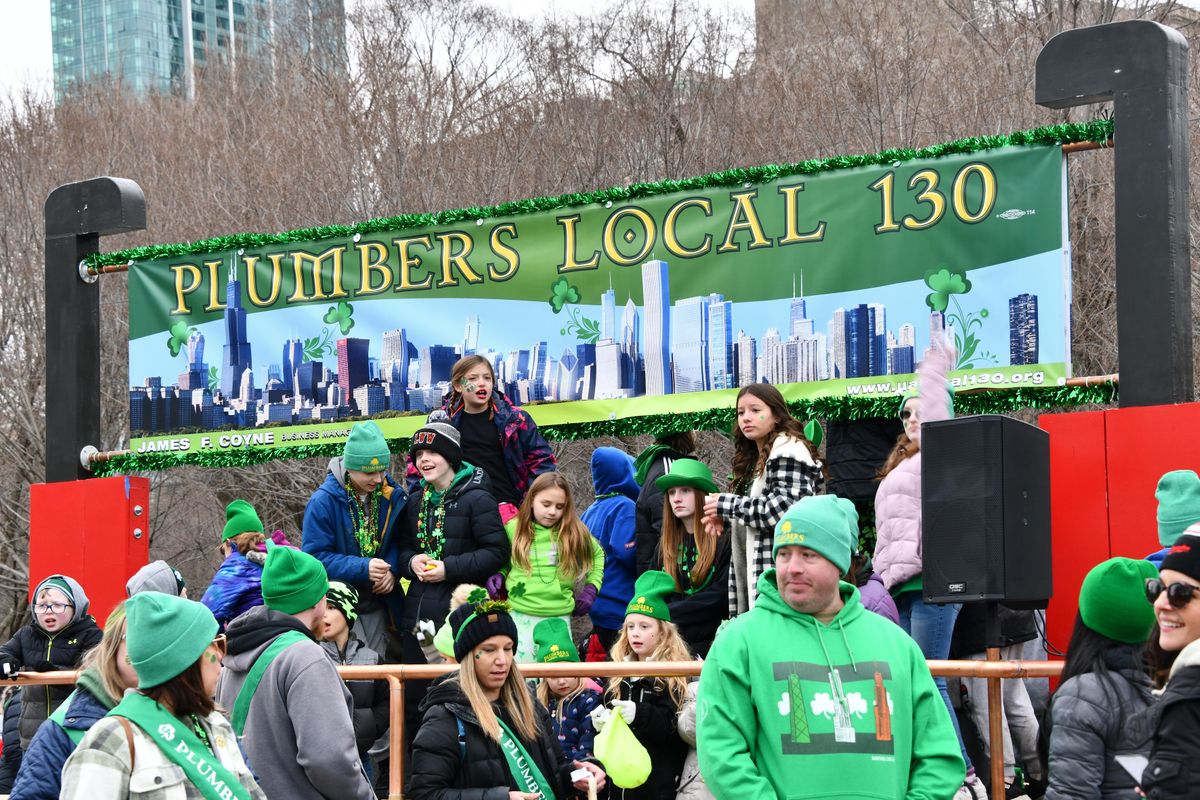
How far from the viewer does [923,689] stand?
4770 mm

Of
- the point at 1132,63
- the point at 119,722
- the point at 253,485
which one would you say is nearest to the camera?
the point at 119,722

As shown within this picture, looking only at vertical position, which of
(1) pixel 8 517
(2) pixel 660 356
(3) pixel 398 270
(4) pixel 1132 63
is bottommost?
(1) pixel 8 517

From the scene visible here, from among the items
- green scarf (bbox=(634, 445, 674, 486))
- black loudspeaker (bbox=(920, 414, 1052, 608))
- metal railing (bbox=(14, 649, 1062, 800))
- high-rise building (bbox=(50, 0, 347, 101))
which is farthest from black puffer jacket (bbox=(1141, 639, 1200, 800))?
high-rise building (bbox=(50, 0, 347, 101))

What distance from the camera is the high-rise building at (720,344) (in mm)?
9156

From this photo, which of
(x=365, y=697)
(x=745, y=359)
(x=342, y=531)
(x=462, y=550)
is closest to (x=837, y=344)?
(x=745, y=359)

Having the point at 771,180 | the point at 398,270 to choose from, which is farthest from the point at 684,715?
the point at 398,270

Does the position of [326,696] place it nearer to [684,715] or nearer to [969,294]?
[684,715]

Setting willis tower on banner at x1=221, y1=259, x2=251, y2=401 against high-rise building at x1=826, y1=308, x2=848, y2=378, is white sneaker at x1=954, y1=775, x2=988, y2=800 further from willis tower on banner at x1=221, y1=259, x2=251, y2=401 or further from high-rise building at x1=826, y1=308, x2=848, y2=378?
willis tower on banner at x1=221, y1=259, x2=251, y2=401

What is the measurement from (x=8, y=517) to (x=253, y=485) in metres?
4.93

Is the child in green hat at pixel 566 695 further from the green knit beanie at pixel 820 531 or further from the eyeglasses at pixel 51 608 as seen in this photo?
the eyeglasses at pixel 51 608

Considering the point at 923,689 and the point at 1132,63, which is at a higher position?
the point at 1132,63

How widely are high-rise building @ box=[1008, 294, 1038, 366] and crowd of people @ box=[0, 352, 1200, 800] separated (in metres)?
0.88

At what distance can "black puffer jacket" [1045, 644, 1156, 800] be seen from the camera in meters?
5.02

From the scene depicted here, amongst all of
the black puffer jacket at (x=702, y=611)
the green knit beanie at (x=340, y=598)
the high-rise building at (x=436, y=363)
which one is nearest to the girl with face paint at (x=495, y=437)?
the high-rise building at (x=436, y=363)
